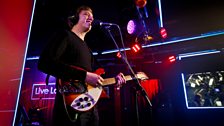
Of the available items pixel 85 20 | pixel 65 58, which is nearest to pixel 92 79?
pixel 65 58

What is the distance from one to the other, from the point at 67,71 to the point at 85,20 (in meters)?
0.69

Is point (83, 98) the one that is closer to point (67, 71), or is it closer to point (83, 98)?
point (83, 98)

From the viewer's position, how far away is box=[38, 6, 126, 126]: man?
1.42 metres

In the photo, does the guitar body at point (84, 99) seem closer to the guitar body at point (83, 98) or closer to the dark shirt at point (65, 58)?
the guitar body at point (83, 98)

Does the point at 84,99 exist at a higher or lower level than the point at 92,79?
lower

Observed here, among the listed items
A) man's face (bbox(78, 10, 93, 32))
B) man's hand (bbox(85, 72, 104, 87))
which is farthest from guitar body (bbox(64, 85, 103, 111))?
man's face (bbox(78, 10, 93, 32))

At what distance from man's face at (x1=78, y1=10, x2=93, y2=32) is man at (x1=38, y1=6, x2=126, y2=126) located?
8.7 inches

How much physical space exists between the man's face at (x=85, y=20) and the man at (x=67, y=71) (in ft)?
0.73

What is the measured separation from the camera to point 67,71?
58.5 inches

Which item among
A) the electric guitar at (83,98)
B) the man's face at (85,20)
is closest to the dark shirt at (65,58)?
the electric guitar at (83,98)

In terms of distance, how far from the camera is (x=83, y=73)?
5.00ft

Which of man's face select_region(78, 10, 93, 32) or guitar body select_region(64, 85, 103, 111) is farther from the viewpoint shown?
man's face select_region(78, 10, 93, 32)

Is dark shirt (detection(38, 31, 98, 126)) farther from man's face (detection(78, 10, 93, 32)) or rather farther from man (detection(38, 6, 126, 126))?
man's face (detection(78, 10, 93, 32))

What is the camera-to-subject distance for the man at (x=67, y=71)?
1.42m
